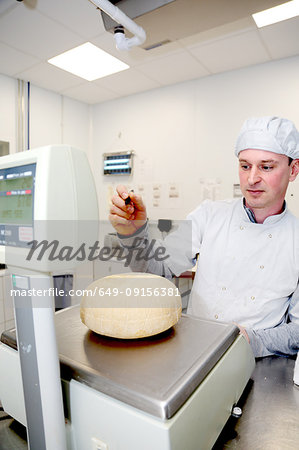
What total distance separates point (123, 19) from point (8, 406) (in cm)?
128

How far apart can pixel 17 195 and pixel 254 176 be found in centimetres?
93

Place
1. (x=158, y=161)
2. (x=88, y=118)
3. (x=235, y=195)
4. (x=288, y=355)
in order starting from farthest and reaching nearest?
(x=88, y=118)
(x=158, y=161)
(x=235, y=195)
(x=288, y=355)

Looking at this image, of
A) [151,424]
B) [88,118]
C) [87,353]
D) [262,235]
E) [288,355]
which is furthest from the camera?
[88,118]

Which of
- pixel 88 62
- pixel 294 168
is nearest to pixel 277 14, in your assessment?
pixel 294 168

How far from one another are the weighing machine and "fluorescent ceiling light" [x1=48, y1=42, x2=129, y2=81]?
247 centimetres

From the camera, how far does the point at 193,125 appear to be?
10.7ft

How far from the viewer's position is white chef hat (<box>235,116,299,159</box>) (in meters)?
1.17

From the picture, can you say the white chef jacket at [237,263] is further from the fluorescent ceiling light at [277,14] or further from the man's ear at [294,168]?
the fluorescent ceiling light at [277,14]

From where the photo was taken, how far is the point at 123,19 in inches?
44.0

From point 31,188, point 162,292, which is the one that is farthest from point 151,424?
point 31,188

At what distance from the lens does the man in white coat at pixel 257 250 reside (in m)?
1.15

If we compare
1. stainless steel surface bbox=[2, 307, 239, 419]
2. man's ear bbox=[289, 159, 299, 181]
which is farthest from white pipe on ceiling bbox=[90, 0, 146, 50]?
stainless steel surface bbox=[2, 307, 239, 419]

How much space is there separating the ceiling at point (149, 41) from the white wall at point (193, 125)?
14 centimetres

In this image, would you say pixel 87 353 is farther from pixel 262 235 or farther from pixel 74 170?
pixel 262 235
